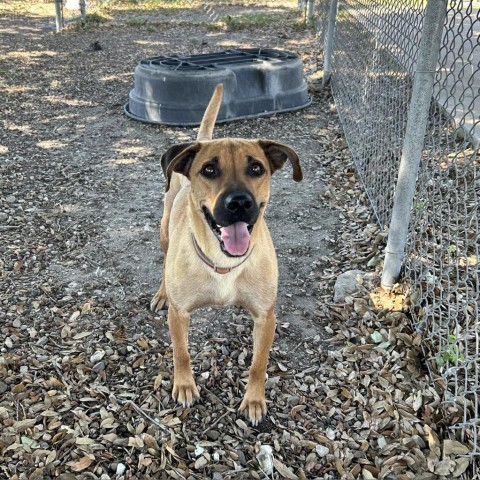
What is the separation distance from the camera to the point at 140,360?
3295mm

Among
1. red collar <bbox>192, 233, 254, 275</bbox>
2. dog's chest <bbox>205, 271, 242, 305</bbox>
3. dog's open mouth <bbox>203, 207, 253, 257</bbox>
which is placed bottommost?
dog's chest <bbox>205, 271, 242, 305</bbox>

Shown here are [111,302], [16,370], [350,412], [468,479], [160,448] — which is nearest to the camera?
[468,479]

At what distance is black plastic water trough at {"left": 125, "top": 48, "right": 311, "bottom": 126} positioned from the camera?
687cm

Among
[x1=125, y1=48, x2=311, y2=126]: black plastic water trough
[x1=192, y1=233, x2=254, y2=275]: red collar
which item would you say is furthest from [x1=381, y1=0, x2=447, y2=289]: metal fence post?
[x1=125, y1=48, x2=311, y2=126]: black plastic water trough

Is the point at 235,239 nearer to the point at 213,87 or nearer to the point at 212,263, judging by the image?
the point at 212,263

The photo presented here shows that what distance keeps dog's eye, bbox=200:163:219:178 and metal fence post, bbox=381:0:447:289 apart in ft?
4.60

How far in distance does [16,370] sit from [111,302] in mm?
870

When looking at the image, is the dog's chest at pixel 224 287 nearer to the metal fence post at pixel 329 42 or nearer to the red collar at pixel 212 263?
the red collar at pixel 212 263

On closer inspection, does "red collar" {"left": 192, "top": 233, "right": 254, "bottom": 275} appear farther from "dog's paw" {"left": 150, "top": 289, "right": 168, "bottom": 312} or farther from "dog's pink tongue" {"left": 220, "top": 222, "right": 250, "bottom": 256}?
"dog's paw" {"left": 150, "top": 289, "right": 168, "bottom": 312}

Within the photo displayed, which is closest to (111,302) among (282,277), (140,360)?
(140,360)

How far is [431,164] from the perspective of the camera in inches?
196

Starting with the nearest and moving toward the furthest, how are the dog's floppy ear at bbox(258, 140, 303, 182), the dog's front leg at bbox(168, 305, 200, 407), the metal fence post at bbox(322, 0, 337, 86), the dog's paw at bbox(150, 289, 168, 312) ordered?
the dog's floppy ear at bbox(258, 140, 303, 182) < the dog's front leg at bbox(168, 305, 200, 407) < the dog's paw at bbox(150, 289, 168, 312) < the metal fence post at bbox(322, 0, 337, 86)

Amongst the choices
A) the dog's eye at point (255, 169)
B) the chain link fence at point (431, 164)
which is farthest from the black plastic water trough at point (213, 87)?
the dog's eye at point (255, 169)

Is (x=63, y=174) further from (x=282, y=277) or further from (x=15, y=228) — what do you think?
(x=282, y=277)
